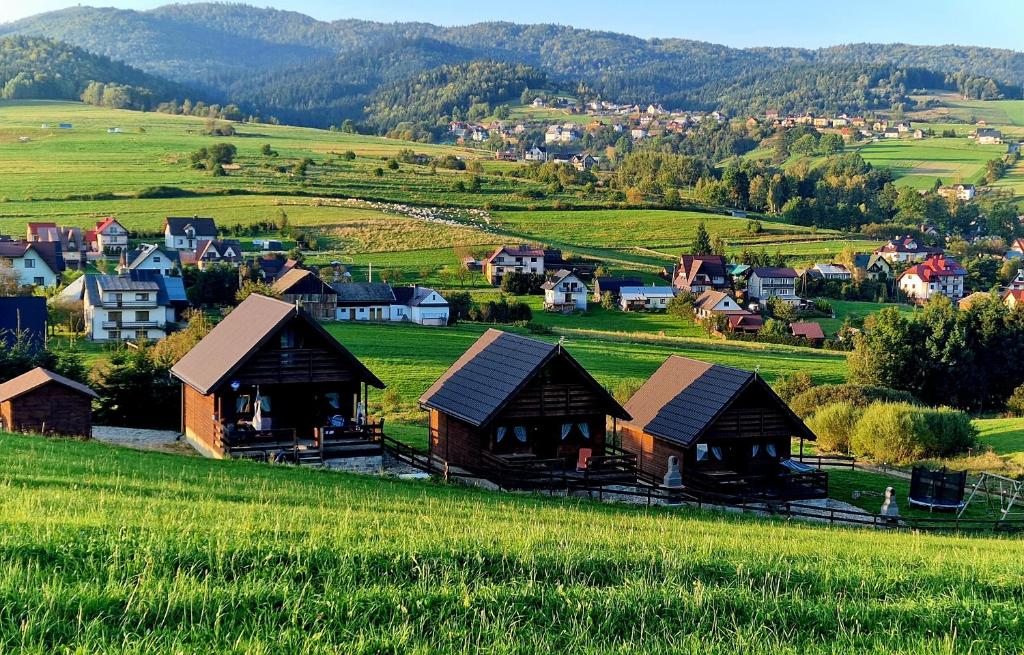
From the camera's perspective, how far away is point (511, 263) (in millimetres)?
97875

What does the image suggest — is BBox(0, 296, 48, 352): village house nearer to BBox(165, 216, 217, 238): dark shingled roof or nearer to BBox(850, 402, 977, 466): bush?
BBox(850, 402, 977, 466): bush

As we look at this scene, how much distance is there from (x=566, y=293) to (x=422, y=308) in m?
16.5

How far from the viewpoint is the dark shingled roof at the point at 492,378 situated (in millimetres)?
27948

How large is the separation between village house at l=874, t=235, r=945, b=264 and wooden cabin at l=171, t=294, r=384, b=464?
105m

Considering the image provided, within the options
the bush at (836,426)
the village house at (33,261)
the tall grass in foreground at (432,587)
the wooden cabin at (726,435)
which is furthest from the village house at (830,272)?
the tall grass in foreground at (432,587)

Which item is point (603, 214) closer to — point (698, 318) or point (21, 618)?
point (698, 318)

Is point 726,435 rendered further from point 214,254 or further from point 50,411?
point 214,254

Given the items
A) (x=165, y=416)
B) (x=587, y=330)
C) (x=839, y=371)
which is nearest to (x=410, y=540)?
(x=165, y=416)

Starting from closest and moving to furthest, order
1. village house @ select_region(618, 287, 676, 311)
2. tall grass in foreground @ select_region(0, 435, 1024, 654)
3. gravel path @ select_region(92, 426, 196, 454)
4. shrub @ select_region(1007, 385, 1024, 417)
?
tall grass in foreground @ select_region(0, 435, 1024, 654) < gravel path @ select_region(92, 426, 196, 454) < shrub @ select_region(1007, 385, 1024, 417) < village house @ select_region(618, 287, 676, 311)

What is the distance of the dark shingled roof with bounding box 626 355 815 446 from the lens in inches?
1130

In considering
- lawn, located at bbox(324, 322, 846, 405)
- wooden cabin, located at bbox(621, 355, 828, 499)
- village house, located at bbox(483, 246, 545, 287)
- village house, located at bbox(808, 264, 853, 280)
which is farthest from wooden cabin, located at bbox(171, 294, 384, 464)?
village house, located at bbox(808, 264, 853, 280)

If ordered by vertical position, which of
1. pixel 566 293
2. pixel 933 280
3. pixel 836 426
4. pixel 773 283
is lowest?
pixel 933 280

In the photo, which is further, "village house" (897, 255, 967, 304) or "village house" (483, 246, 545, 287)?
"village house" (897, 255, 967, 304)

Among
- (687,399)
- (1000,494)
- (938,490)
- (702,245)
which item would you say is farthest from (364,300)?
(1000,494)
